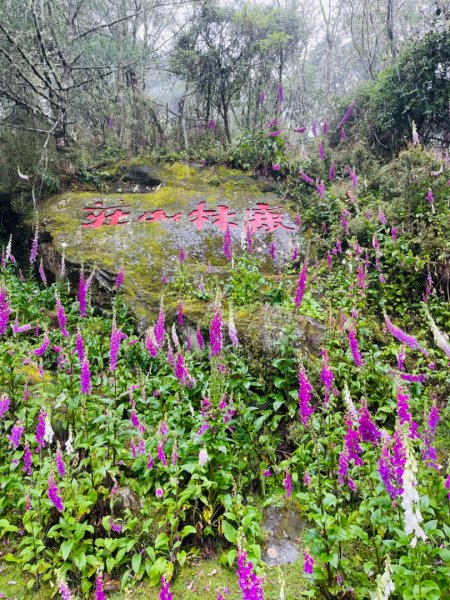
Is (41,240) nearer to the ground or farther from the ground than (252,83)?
nearer to the ground

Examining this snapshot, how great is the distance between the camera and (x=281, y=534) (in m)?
3.36

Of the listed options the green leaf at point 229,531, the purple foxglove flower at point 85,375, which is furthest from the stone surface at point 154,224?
the green leaf at point 229,531

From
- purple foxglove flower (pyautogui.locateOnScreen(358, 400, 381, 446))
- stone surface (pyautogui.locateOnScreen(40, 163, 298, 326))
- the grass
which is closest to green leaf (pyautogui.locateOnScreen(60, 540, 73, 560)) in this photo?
the grass

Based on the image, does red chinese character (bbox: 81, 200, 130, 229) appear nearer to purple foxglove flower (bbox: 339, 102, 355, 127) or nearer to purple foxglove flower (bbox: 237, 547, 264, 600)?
purple foxglove flower (bbox: 339, 102, 355, 127)

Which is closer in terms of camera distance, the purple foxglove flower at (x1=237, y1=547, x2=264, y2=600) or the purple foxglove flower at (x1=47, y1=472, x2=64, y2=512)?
the purple foxglove flower at (x1=237, y1=547, x2=264, y2=600)

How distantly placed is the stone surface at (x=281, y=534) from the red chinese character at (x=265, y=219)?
5.33 m

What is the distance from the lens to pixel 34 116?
9984 mm

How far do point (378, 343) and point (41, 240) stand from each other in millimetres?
6494

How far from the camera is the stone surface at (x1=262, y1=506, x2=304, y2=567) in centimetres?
318

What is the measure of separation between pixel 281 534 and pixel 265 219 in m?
6.01

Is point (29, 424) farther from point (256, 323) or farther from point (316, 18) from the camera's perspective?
point (316, 18)

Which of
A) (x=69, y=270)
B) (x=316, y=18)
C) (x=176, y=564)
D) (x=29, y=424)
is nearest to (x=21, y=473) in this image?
(x=29, y=424)

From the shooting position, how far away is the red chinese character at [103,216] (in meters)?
7.93

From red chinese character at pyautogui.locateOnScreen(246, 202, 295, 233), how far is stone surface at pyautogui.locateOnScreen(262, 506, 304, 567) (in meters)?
5.33
